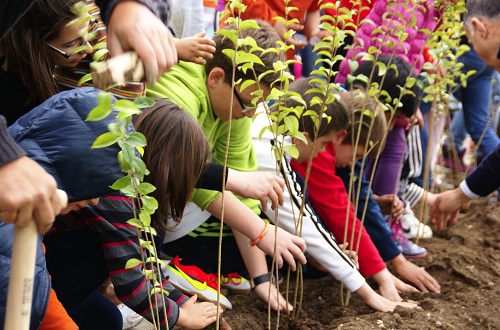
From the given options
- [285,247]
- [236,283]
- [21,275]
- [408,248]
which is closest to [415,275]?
[408,248]

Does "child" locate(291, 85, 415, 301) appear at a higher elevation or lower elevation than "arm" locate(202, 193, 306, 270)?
lower

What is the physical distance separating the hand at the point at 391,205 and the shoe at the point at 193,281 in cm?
122

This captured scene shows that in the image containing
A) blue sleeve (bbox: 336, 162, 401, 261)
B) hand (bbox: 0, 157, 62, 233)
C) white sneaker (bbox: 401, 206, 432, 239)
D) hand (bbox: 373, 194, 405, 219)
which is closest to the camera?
hand (bbox: 0, 157, 62, 233)

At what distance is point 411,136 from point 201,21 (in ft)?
4.65

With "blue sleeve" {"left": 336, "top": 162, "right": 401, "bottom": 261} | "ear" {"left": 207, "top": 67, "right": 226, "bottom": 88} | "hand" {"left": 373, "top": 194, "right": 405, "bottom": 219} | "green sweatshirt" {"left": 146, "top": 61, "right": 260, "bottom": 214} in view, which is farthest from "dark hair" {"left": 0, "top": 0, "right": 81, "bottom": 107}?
"hand" {"left": 373, "top": 194, "right": 405, "bottom": 219}

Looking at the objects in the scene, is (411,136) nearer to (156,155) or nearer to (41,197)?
(156,155)

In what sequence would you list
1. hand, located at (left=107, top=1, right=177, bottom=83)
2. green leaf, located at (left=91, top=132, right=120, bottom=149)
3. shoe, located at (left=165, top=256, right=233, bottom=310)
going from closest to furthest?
hand, located at (left=107, top=1, right=177, bottom=83) < green leaf, located at (left=91, top=132, right=120, bottom=149) < shoe, located at (left=165, top=256, right=233, bottom=310)

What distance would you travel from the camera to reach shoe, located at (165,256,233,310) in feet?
8.64

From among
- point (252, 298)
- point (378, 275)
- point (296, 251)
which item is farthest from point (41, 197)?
point (378, 275)

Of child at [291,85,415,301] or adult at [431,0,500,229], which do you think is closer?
child at [291,85,415,301]

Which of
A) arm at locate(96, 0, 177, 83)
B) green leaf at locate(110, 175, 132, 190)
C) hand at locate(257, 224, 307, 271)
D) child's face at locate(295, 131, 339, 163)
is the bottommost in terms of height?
hand at locate(257, 224, 307, 271)

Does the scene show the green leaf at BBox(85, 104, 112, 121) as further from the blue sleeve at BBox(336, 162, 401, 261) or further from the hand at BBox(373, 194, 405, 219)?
the hand at BBox(373, 194, 405, 219)

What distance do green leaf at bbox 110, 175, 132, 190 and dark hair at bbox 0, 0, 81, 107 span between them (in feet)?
Answer: 2.31

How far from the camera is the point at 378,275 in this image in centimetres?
294
